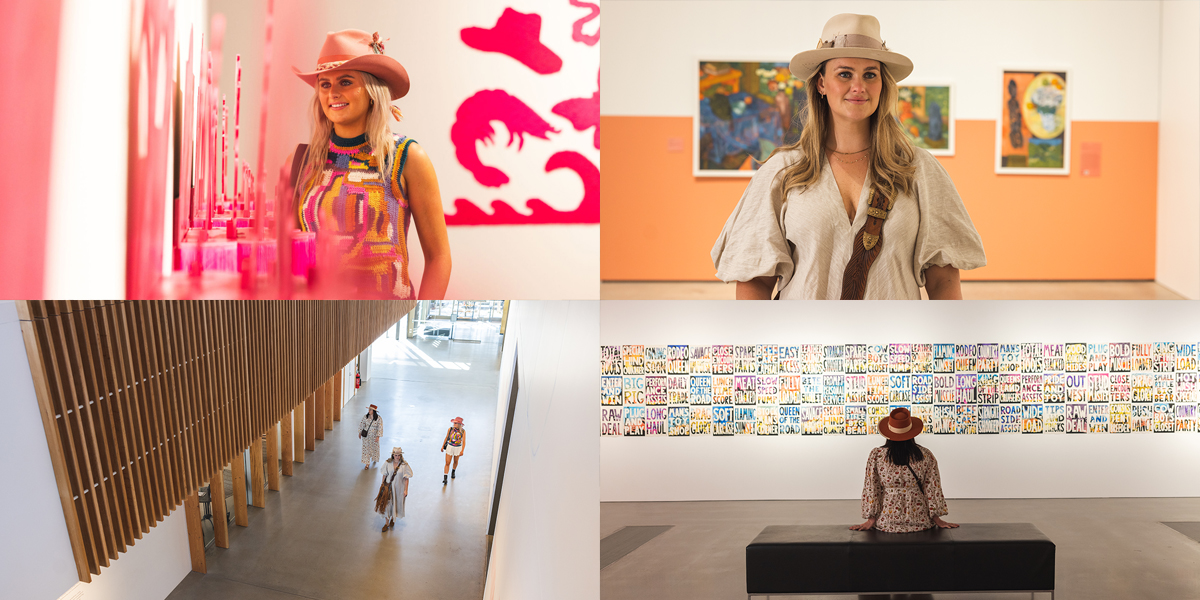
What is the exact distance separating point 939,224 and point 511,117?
1899 millimetres

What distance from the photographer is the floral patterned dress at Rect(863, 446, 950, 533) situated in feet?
14.1

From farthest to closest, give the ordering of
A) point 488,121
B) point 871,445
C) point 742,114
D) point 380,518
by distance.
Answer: point 871,445
point 380,518
point 742,114
point 488,121

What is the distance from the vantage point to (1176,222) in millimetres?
2971

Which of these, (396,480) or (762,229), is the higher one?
(762,229)

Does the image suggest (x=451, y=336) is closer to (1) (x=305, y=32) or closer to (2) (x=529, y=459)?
(2) (x=529, y=459)

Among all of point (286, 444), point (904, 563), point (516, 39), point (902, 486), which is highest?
point (516, 39)

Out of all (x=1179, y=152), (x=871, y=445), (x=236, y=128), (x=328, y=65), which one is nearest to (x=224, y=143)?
(x=236, y=128)

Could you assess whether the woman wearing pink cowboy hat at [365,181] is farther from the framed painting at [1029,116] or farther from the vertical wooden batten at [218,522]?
the framed painting at [1029,116]

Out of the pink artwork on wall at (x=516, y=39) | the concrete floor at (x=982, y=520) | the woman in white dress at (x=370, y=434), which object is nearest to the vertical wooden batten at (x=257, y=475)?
the woman in white dress at (x=370, y=434)

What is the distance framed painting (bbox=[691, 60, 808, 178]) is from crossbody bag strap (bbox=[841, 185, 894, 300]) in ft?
1.48

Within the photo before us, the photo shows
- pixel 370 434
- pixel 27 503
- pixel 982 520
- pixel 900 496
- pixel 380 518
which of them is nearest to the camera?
pixel 27 503

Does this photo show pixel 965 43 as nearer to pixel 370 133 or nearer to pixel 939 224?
pixel 939 224

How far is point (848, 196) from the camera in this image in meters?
2.94

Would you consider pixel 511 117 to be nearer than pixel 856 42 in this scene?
Yes
